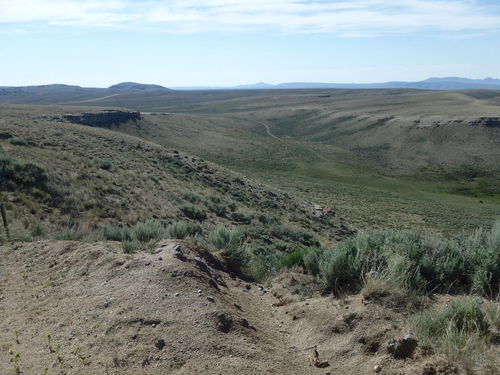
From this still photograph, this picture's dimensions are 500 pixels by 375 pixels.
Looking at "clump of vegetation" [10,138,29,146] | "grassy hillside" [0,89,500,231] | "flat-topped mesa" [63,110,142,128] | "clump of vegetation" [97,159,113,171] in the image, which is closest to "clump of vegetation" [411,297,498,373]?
"clump of vegetation" [97,159,113,171]

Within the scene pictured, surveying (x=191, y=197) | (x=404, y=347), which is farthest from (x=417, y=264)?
(x=191, y=197)

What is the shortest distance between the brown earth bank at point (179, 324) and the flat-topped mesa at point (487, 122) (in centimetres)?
7471

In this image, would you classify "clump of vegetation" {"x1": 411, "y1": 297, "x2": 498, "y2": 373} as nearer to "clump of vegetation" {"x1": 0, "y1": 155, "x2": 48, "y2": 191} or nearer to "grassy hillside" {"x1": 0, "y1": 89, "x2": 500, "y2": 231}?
"clump of vegetation" {"x1": 0, "y1": 155, "x2": 48, "y2": 191}

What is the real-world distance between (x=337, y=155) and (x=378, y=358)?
64.9 meters

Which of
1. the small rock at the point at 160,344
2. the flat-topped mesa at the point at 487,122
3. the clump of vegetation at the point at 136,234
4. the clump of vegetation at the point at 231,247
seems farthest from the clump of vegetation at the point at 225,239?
Answer: the flat-topped mesa at the point at 487,122

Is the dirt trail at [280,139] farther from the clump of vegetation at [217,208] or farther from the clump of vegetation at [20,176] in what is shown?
the clump of vegetation at [20,176]

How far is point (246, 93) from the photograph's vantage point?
190m

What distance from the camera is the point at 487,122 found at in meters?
70.6

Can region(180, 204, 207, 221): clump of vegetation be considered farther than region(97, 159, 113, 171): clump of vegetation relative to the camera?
No

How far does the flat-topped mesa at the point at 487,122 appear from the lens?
69831 millimetres

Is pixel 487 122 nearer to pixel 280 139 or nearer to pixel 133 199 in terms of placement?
pixel 280 139

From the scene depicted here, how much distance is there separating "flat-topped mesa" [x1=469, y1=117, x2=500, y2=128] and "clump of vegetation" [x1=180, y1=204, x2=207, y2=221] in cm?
6725

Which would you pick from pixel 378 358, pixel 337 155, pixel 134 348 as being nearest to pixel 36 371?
pixel 134 348

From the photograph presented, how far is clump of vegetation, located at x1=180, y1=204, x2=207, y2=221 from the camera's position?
56.2 feet
